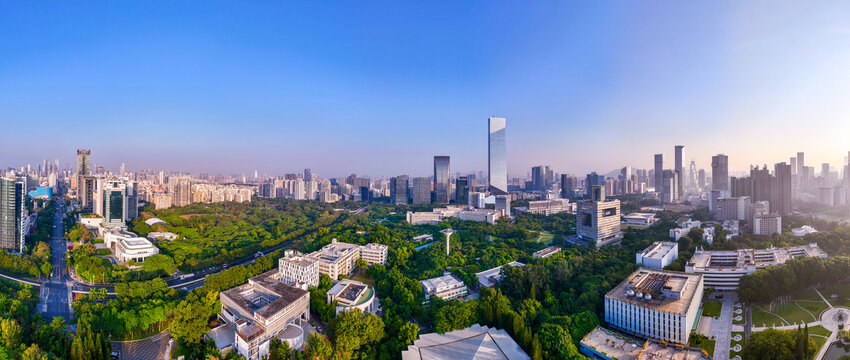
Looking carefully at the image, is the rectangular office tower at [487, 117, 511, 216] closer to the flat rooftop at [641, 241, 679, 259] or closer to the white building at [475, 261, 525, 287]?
the flat rooftop at [641, 241, 679, 259]

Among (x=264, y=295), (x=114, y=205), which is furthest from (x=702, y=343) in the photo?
(x=114, y=205)

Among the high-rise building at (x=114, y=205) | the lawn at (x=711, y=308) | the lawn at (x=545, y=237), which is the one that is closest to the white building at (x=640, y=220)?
the lawn at (x=545, y=237)

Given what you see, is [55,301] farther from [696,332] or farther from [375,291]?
[696,332]

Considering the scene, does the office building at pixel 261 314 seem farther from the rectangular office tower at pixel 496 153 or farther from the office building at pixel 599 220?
the rectangular office tower at pixel 496 153

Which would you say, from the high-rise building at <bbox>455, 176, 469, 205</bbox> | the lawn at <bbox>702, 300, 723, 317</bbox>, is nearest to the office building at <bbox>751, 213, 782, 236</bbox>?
the lawn at <bbox>702, 300, 723, 317</bbox>

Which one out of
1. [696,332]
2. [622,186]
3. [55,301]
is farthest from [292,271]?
[622,186]

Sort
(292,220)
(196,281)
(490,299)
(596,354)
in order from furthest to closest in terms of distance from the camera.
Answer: (292,220), (196,281), (490,299), (596,354)
